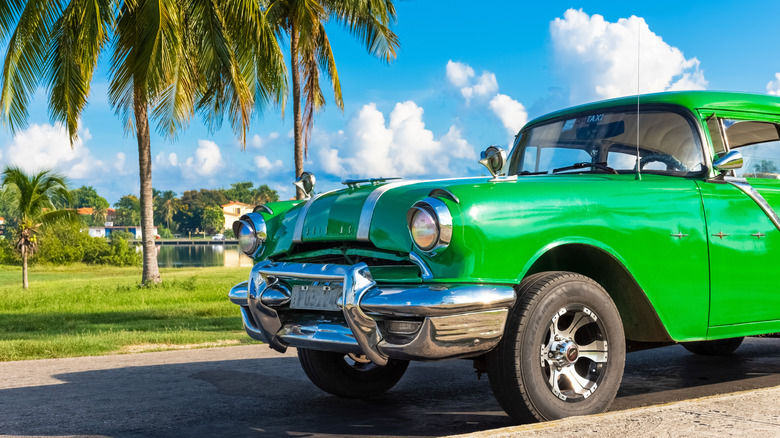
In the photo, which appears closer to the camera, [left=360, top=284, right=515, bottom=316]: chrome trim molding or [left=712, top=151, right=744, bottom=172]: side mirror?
[left=360, top=284, right=515, bottom=316]: chrome trim molding

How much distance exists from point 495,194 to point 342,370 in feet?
6.37

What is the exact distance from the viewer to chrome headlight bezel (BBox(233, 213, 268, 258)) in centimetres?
486

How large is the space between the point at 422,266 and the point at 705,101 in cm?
241

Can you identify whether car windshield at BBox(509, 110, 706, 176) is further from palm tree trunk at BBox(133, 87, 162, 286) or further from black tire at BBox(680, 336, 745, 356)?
palm tree trunk at BBox(133, 87, 162, 286)

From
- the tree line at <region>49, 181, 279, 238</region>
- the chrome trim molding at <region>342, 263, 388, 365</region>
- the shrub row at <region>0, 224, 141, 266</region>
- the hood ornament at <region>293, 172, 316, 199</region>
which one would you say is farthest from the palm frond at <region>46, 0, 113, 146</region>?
the tree line at <region>49, 181, 279, 238</region>

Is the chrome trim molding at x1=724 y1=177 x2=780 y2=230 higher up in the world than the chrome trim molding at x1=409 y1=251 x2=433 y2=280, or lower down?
higher up

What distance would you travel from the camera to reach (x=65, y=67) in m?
17.1

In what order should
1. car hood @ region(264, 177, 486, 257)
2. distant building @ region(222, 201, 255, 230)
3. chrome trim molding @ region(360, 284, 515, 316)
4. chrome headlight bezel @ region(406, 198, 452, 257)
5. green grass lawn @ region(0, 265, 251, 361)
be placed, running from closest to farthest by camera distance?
chrome trim molding @ region(360, 284, 515, 316) → chrome headlight bezel @ region(406, 198, 452, 257) → car hood @ region(264, 177, 486, 257) → green grass lawn @ region(0, 265, 251, 361) → distant building @ region(222, 201, 255, 230)

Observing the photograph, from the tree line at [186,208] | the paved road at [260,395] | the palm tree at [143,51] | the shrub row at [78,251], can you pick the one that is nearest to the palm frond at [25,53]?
the palm tree at [143,51]

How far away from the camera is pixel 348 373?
17.5 feet

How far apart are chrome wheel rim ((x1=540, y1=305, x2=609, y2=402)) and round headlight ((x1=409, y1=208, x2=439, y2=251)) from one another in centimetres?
71

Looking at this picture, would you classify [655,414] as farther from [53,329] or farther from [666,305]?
[53,329]

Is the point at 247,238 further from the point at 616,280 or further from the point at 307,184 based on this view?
the point at 616,280

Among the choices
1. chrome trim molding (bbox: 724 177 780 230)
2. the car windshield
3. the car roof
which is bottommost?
chrome trim molding (bbox: 724 177 780 230)
